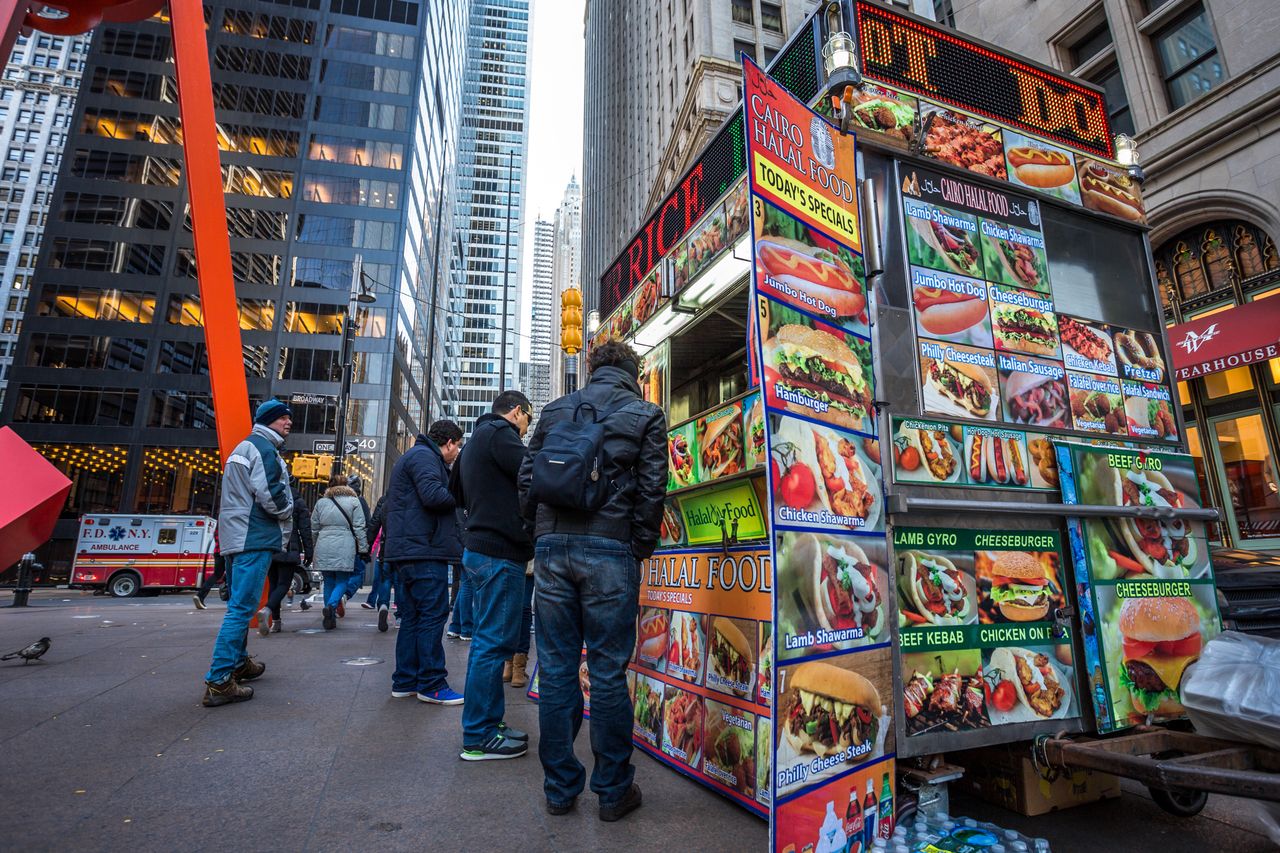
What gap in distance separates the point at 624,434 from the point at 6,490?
231 inches

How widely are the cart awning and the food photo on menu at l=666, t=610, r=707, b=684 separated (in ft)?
39.5

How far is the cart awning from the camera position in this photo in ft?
35.1

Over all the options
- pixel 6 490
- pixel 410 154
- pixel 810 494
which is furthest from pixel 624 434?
pixel 410 154

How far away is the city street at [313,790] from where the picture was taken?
2584 millimetres

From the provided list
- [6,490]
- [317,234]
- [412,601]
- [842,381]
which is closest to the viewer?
[842,381]

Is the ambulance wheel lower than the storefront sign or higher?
lower

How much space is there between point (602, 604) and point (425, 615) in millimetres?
2575

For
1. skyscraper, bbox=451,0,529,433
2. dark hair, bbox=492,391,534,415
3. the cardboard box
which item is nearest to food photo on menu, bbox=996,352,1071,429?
the cardboard box

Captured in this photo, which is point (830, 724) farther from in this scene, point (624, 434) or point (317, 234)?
point (317, 234)

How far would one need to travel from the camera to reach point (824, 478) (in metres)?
2.64

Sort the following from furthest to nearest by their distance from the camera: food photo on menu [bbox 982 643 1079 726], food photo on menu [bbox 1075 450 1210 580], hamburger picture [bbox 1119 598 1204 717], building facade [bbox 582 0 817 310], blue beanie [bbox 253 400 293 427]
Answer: building facade [bbox 582 0 817 310] → blue beanie [bbox 253 400 293 427] → food photo on menu [bbox 1075 450 1210 580] → hamburger picture [bbox 1119 598 1204 717] → food photo on menu [bbox 982 643 1079 726]

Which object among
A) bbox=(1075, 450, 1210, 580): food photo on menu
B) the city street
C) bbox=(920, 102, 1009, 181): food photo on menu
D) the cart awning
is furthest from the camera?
the cart awning

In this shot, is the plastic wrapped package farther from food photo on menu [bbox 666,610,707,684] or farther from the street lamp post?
the street lamp post

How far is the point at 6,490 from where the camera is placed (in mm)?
5414
